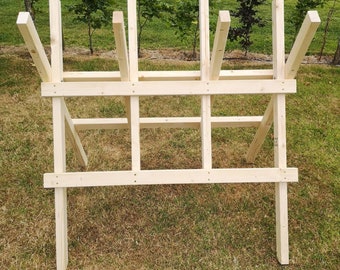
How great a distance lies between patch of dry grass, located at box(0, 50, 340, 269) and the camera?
126 inches

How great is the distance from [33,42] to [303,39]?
5.46 ft

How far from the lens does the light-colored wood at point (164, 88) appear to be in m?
2.88

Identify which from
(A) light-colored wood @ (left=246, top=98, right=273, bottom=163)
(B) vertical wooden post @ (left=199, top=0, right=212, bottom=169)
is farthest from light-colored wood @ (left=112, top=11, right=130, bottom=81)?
(A) light-colored wood @ (left=246, top=98, right=273, bottom=163)

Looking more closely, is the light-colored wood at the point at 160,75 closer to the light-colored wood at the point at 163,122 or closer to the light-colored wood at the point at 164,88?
the light-colored wood at the point at 164,88

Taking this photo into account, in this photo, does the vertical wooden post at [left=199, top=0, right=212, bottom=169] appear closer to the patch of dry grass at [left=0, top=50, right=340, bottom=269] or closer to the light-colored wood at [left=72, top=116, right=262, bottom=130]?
the patch of dry grass at [left=0, top=50, right=340, bottom=269]

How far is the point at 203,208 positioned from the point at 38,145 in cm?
209

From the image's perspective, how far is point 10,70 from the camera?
7.11m

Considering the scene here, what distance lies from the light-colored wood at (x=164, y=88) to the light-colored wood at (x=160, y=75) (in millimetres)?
228

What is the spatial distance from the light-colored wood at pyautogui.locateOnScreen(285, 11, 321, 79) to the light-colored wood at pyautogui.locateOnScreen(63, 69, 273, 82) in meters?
0.25

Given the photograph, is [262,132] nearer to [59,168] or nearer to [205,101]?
[205,101]

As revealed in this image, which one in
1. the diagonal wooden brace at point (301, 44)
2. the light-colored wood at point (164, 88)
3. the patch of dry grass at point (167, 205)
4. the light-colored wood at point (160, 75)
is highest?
the diagonal wooden brace at point (301, 44)

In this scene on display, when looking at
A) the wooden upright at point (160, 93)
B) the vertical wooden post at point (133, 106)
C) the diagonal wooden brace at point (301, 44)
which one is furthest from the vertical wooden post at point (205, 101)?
the diagonal wooden brace at point (301, 44)

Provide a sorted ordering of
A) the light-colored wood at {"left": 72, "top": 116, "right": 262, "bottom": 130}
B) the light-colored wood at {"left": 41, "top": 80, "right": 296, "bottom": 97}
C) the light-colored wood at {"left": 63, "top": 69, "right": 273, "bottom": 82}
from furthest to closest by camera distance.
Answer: the light-colored wood at {"left": 72, "top": 116, "right": 262, "bottom": 130} < the light-colored wood at {"left": 63, "top": 69, "right": 273, "bottom": 82} < the light-colored wood at {"left": 41, "top": 80, "right": 296, "bottom": 97}

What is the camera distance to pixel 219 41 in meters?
2.75
